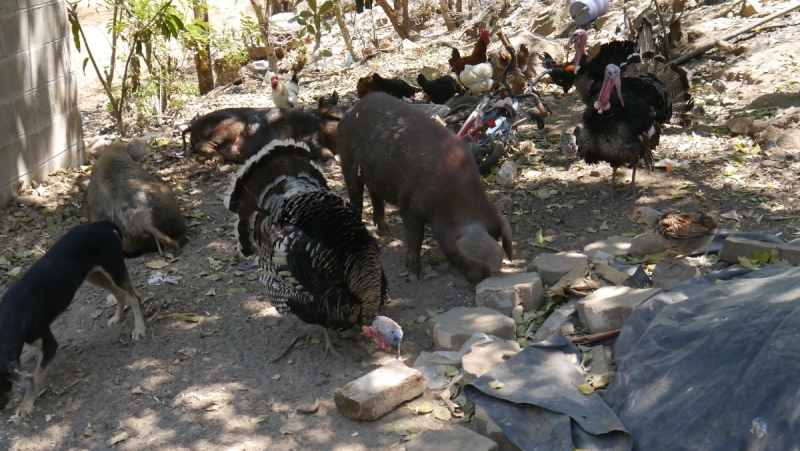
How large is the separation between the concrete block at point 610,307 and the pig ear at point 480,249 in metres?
0.82

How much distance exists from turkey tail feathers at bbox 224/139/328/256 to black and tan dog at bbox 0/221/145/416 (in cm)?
103

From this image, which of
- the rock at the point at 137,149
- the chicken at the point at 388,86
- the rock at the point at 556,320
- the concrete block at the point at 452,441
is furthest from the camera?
the chicken at the point at 388,86

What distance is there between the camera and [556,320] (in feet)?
17.8

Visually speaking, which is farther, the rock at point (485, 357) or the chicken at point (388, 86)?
the chicken at point (388, 86)

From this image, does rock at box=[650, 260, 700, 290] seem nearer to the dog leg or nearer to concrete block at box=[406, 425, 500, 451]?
concrete block at box=[406, 425, 500, 451]

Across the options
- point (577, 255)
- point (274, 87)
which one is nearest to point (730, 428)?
point (577, 255)

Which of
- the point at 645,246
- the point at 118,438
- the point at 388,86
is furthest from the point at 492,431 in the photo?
the point at 388,86

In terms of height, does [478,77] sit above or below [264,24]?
below

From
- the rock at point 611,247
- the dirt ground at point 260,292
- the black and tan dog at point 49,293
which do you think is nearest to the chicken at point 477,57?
the dirt ground at point 260,292

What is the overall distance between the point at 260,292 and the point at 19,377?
2.19 m

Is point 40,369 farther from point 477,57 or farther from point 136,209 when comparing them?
point 477,57

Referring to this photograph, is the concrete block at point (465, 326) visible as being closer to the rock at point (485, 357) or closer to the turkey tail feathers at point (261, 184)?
the rock at point (485, 357)

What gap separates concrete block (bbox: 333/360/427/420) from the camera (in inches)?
185

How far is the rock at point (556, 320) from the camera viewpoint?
5.29 meters
